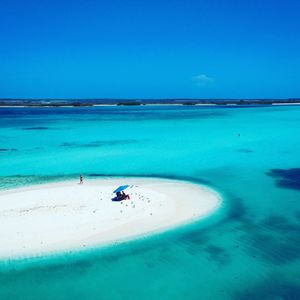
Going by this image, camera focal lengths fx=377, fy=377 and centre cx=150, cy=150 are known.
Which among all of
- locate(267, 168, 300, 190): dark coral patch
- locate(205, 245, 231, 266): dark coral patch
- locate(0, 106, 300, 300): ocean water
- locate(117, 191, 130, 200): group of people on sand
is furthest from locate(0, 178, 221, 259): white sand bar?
locate(267, 168, 300, 190): dark coral patch

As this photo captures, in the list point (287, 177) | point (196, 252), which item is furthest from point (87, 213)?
point (287, 177)

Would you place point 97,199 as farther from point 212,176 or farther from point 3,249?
point 212,176

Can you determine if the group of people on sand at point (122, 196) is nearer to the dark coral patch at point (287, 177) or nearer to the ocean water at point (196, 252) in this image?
the ocean water at point (196, 252)

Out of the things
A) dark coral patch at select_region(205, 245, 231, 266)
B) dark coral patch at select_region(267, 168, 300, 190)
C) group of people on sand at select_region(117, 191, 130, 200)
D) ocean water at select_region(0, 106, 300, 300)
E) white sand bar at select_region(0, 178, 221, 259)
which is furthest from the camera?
dark coral patch at select_region(267, 168, 300, 190)

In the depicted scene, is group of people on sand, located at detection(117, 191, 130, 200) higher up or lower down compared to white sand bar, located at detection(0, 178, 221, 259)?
higher up

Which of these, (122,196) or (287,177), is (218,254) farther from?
(287,177)

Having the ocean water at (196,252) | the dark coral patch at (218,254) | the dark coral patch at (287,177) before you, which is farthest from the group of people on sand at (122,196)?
the dark coral patch at (287,177)

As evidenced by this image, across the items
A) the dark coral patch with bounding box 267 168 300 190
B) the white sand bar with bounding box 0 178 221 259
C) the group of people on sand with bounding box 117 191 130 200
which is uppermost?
the group of people on sand with bounding box 117 191 130 200

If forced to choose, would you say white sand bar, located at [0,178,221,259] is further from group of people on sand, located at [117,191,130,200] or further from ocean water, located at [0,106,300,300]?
ocean water, located at [0,106,300,300]
